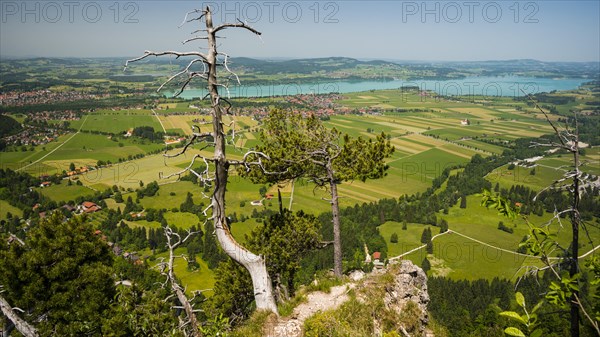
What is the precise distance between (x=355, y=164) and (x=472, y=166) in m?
99.4

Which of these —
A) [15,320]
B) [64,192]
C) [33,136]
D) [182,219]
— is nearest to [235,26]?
[15,320]

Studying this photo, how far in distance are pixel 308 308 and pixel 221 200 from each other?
4.20 meters

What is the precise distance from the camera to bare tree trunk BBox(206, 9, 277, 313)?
7.14 metres

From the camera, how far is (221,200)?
8305 millimetres

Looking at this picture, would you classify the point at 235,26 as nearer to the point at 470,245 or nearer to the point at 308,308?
the point at 308,308

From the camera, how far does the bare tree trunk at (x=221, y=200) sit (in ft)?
23.4

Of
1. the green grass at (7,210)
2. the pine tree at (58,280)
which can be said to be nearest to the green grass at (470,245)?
the pine tree at (58,280)

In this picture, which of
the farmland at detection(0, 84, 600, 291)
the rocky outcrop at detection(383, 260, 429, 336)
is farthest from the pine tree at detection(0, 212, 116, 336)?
the farmland at detection(0, 84, 600, 291)

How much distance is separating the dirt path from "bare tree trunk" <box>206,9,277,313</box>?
1.55 feet

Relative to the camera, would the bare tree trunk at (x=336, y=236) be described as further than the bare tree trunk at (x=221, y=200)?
Yes

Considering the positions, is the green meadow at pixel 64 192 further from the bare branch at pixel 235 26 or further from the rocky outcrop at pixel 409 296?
the bare branch at pixel 235 26

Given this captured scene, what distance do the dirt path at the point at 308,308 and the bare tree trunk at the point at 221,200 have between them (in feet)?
1.55

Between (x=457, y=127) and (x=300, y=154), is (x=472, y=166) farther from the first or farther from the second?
(x=300, y=154)

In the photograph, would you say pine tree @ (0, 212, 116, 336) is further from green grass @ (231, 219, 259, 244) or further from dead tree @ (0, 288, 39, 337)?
green grass @ (231, 219, 259, 244)
